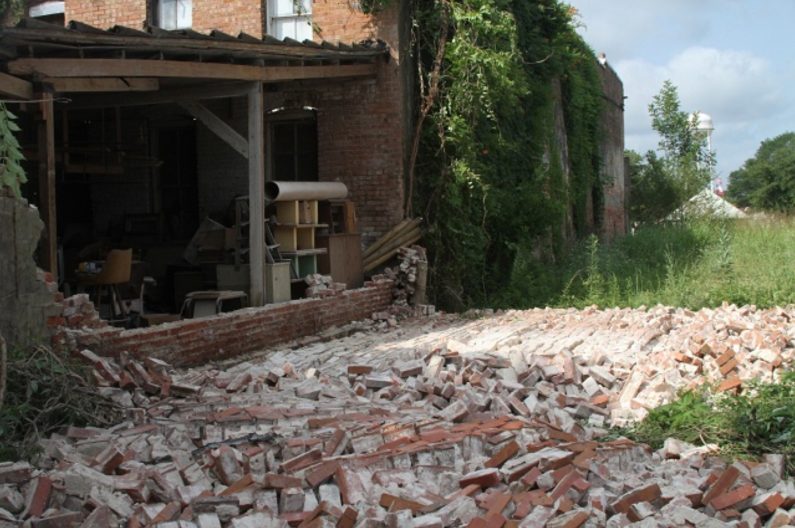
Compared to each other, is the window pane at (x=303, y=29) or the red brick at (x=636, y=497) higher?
the window pane at (x=303, y=29)

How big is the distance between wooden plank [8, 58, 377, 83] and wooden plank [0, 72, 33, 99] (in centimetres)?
9

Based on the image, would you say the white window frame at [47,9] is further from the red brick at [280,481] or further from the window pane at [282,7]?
the red brick at [280,481]

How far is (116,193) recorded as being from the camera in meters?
15.2

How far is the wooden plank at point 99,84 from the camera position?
8703 millimetres

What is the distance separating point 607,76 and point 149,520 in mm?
23662

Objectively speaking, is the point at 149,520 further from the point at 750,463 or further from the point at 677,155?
the point at 677,155

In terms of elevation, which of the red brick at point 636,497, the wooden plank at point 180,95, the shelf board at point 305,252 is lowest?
the red brick at point 636,497

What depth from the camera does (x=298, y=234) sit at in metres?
12.6

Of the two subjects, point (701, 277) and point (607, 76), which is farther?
point (607, 76)

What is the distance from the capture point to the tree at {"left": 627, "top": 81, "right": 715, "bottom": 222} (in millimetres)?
28828

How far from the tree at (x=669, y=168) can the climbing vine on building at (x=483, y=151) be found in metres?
A: 12.2

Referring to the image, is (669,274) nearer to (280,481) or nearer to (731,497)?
(731,497)

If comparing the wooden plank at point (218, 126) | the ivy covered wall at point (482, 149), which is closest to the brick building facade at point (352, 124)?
the ivy covered wall at point (482, 149)

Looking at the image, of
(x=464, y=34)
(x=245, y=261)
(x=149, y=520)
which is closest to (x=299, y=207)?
(x=245, y=261)
